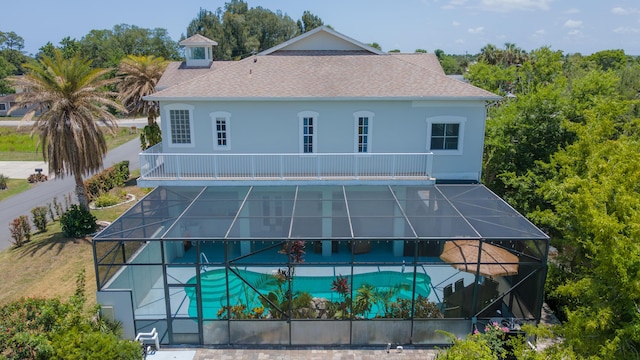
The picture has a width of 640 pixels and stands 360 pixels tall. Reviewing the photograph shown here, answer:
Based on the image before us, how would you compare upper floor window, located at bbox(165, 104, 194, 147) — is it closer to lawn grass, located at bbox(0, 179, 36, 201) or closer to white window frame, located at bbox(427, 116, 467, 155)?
white window frame, located at bbox(427, 116, 467, 155)

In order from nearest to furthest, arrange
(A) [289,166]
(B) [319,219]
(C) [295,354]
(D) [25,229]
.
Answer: (C) [295,354], (B) [319,219], (A) [289,166], (D) [25,229]

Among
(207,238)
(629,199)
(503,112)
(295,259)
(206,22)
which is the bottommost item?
(295,259)

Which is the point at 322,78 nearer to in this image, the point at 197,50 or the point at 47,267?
the point at 197,50

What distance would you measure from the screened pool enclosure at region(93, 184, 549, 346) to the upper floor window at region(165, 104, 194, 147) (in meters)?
3.60

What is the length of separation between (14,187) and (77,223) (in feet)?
50.5

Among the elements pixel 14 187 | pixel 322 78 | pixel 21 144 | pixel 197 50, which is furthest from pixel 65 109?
pixel 21 144

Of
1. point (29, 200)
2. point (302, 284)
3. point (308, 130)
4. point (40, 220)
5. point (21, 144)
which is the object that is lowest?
point (302, 284)

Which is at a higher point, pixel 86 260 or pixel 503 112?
pixel 503 112

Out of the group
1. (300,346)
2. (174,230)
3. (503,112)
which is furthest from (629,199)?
(503,112)

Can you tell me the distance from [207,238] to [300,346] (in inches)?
180

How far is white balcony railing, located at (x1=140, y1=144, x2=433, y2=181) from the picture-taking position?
61.3 feet

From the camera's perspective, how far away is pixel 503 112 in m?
23.3

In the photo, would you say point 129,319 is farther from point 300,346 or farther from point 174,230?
point 300,346

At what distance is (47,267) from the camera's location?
19.2 meters
